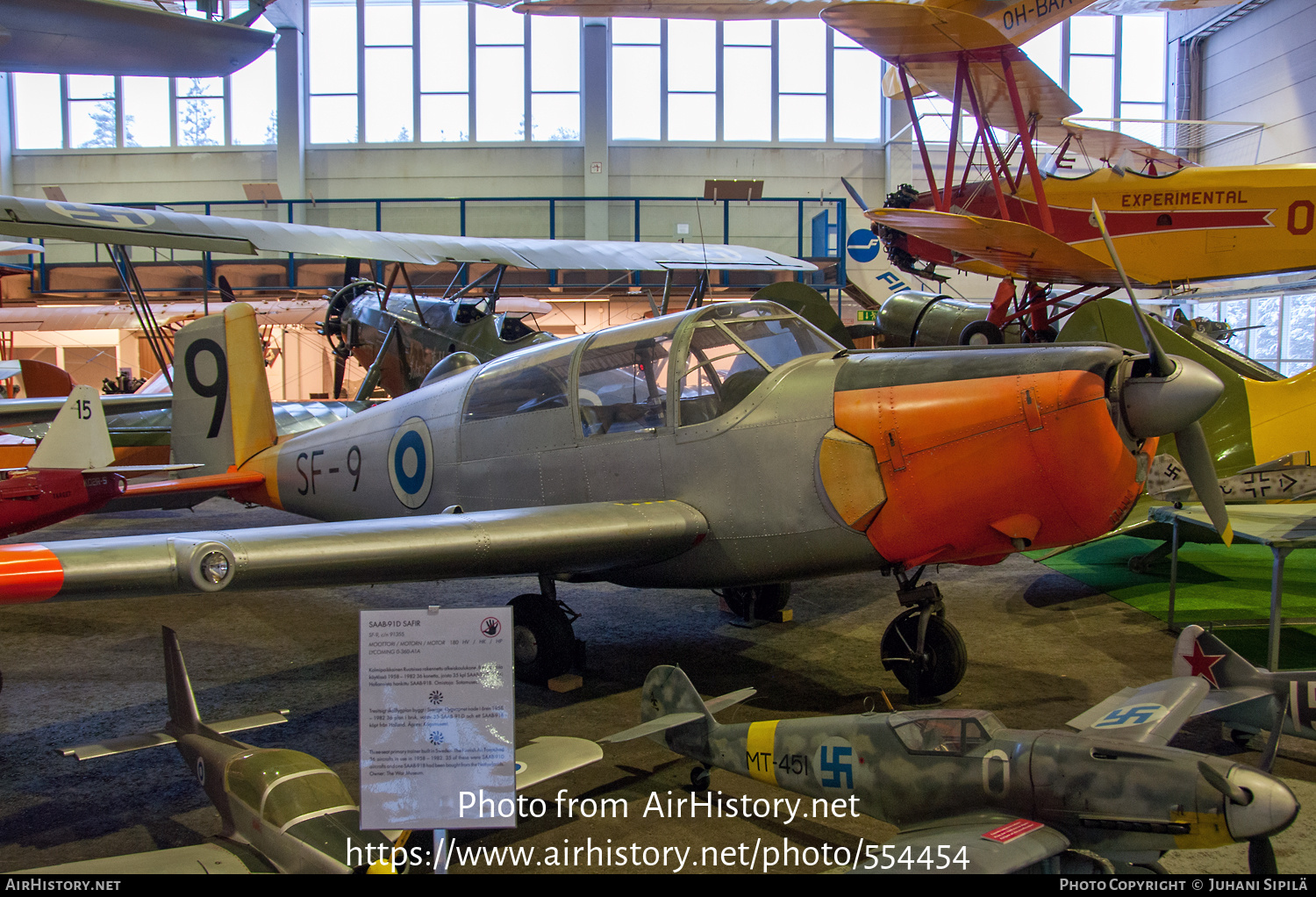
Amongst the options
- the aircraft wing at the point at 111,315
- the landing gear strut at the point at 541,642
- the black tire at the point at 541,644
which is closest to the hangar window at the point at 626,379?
the landing gear strut at the point at 541,642

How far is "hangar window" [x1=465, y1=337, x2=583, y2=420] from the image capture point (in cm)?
485

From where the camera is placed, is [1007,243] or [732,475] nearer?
[732,475]

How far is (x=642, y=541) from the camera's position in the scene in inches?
159

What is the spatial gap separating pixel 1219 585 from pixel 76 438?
9776 millimetres

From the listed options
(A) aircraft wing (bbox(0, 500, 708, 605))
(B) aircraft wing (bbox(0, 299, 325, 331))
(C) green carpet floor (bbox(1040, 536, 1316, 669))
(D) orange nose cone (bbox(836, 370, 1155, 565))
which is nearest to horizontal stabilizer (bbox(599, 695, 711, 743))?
(A) aircraft wing (bbox(0, 500, 708, 605))

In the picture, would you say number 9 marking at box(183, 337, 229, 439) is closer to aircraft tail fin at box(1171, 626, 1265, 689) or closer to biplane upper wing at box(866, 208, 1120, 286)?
biplane upper wing at box(866, 208, 1120, 286)

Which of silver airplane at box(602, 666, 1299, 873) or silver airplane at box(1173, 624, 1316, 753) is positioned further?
silver airplane at box(1173, 624, 1316, 753)

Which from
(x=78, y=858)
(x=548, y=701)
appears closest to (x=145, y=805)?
(x=78, y=858)

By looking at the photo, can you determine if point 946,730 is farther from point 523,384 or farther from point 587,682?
point 523,384

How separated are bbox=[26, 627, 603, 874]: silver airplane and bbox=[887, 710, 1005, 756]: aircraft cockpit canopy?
103 cm

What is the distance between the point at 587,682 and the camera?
4.79m

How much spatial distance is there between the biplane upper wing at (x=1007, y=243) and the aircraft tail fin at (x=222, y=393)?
5.08 m

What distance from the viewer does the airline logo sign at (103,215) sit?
21.7ft
